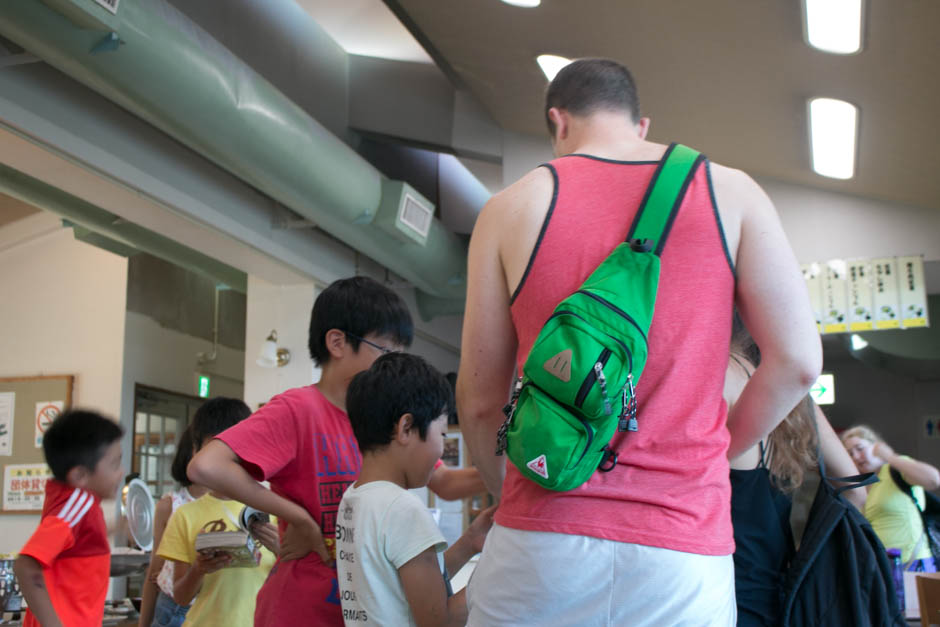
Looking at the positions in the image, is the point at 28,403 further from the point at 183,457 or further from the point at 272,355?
the point at 183,457

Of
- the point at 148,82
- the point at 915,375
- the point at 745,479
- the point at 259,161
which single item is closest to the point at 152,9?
the point at 148,82

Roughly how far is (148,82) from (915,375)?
440 inches

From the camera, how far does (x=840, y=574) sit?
60.1 inches

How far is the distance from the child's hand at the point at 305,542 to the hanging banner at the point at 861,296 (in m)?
5.03

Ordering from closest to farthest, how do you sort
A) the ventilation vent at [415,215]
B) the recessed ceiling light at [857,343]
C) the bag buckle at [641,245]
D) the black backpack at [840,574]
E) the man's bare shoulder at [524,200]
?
the bag buckle at [641,245], the man's bare shoulder at [524,200], the black backpack at [840,574], the ventilation vent at [415,215], the recessed ceiling light at [857,343]

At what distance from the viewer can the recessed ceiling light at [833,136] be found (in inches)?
168

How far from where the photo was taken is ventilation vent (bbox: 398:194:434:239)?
5387 mm

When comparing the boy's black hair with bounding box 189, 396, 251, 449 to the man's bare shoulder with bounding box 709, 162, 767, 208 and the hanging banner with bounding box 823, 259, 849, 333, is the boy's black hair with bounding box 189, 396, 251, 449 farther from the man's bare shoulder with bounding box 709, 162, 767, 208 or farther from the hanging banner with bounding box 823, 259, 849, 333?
the hanging banner with bounding box 823, 259, 849, 333

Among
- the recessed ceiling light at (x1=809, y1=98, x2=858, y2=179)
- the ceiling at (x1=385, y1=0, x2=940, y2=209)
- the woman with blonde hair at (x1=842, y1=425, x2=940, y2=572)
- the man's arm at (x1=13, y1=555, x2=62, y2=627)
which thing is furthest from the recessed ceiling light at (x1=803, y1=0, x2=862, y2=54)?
the man's arm at (x1=13, y1=555, x2=62, y2=627)

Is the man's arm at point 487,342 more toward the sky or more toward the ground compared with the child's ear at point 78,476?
more toward the sky

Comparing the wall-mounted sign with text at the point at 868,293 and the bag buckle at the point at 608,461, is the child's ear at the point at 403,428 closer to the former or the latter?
the bag buckle at the point at 608,461

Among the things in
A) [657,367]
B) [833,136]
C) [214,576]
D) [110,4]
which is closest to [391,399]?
[657,367]

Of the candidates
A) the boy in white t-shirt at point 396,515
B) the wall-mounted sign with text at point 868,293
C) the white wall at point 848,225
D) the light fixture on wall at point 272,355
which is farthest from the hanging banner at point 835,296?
the boy in white t-shirt at point 396,515

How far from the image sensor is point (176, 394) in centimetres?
826
